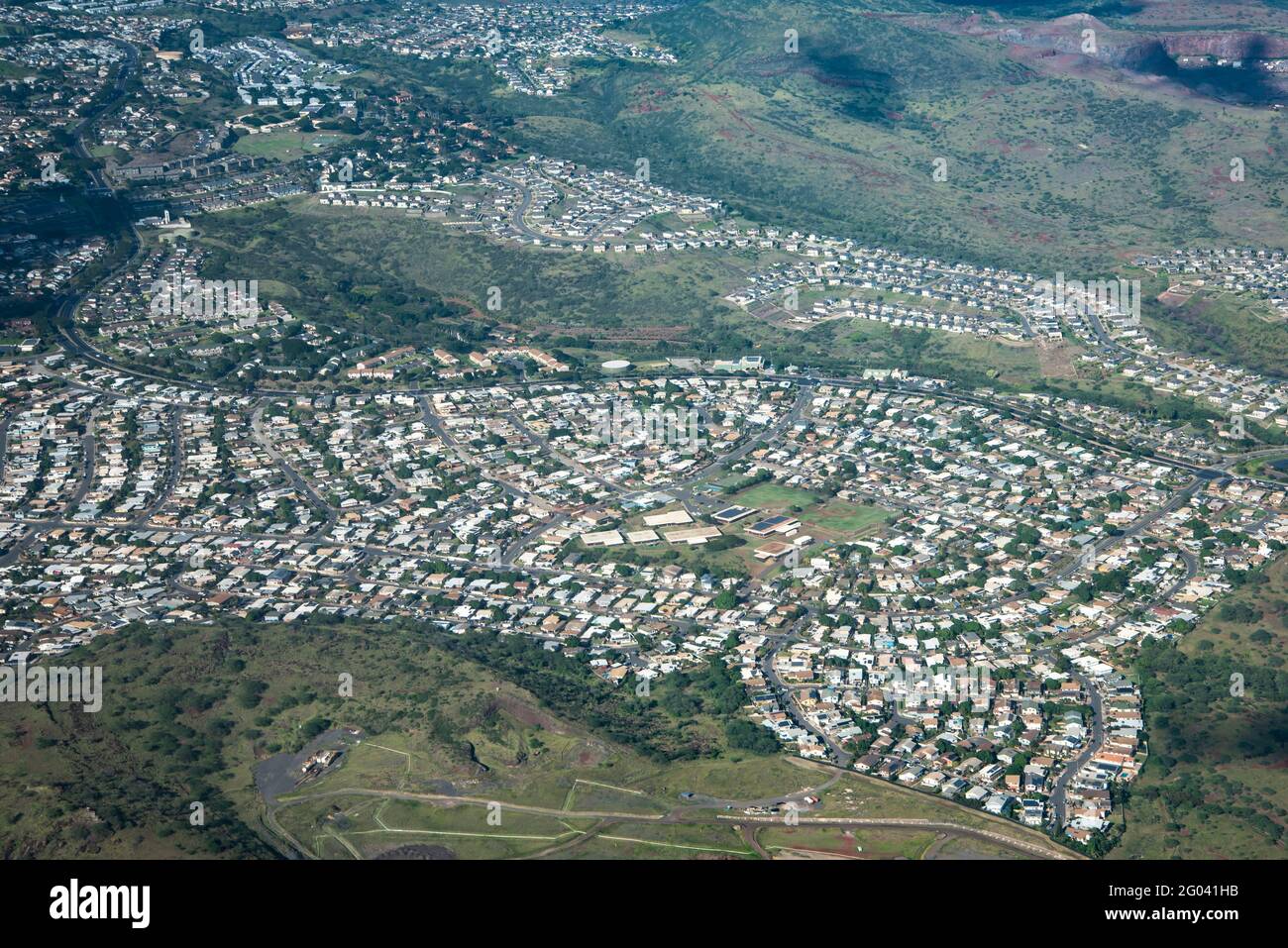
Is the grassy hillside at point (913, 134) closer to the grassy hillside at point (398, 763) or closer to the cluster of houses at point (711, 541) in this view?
the cluster of houses at point (711, 541)

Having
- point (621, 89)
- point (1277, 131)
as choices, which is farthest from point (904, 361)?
point (621, 89)

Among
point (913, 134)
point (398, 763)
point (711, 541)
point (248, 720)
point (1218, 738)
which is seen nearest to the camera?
→ point (398, 763)

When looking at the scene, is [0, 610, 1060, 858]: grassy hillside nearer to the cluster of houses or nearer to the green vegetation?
the cluster of houses

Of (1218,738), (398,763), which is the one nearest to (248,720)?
(398,763)

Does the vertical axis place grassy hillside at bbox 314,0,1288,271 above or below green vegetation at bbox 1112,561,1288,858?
above

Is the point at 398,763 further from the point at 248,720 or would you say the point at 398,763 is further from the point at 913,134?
the point at 913,134

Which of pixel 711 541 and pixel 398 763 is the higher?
pixel 711 541

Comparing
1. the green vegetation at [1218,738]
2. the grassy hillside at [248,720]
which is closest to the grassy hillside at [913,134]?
the green vegetation at [1218,738]

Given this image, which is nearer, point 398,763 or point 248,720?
point 398,763

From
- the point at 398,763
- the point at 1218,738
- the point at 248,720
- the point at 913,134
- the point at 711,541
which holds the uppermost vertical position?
the point at 913,134

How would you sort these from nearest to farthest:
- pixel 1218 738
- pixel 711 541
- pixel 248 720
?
pixel 1218 738 → pixel 248 720 → pixel 711 541

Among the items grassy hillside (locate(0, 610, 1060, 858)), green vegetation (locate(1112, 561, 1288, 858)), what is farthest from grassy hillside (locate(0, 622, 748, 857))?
green vegetation (locate(1112, 561, 1288, 858))

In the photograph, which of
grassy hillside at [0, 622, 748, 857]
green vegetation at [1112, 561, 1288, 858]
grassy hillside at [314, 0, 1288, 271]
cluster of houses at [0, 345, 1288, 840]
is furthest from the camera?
grassy hillside at [314, 0, 1288, 271]
